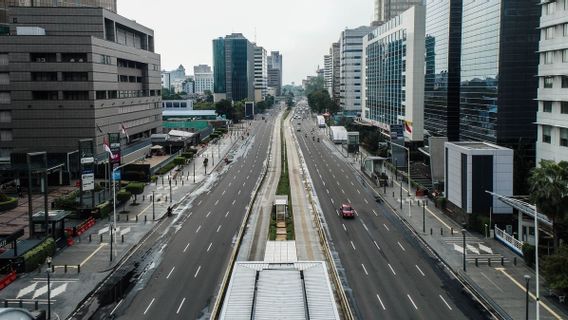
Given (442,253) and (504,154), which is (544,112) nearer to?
(504,154)

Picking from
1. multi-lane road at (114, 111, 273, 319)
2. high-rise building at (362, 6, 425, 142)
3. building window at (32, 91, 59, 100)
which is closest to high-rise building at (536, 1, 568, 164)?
high-rise building at (362, 6, 425, 142)

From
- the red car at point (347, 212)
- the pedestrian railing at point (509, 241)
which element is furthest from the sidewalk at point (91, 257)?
the pedestrian railing at point (509, 241)

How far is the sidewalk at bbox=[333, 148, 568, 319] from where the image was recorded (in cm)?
4059

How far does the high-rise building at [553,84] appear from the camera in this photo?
6600 centimetres

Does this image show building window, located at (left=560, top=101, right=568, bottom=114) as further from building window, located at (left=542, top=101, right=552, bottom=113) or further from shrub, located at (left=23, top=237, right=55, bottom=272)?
shrub, located at (left=23, top=237, right=55, bottom=272)

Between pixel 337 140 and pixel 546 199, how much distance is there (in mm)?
115379

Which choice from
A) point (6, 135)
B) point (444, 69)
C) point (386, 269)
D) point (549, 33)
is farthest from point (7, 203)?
point (444, 69)

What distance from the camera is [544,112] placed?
233 ft

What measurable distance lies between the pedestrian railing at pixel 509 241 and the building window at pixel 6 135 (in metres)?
78.6

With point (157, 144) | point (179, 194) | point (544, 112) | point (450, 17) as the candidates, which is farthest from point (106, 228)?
point (450, 17)

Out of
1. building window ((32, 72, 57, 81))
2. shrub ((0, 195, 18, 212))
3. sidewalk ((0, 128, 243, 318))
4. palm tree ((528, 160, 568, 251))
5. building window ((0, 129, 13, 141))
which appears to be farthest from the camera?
building window ((0, 129, 13, 141))

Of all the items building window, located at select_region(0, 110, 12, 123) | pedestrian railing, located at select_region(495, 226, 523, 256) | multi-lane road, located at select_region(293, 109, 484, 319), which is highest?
building window, located at select_region(0, 110, 12, 123)

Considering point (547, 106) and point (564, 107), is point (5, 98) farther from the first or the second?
point (564, 107)

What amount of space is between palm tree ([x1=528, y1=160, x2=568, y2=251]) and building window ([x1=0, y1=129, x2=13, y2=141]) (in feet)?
272
